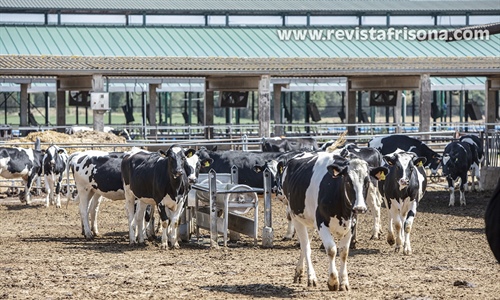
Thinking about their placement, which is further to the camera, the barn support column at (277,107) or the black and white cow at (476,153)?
the barn support column at (277,107)

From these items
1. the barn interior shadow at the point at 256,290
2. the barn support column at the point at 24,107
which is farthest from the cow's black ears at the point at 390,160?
the barn support column at the point at 24,107

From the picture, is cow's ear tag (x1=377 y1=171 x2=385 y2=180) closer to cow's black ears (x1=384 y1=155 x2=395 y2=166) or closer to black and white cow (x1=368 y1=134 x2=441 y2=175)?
cow's black ears (x1=384 y1=155 x2=395 y2=166)

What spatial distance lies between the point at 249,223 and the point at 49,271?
137 inches

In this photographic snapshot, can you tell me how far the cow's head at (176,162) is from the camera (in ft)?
44.3

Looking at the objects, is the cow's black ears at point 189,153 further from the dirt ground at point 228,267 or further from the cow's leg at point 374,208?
the cow's leg at point 374,208

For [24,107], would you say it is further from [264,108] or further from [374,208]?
[374,208]

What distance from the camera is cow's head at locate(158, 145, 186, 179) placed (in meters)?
13.5

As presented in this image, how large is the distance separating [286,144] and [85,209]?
26.0ft

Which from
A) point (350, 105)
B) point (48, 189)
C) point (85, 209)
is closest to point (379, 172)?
point (85, 209)

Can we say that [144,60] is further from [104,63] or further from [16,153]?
[16,153]

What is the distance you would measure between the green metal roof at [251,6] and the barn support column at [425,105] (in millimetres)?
21744

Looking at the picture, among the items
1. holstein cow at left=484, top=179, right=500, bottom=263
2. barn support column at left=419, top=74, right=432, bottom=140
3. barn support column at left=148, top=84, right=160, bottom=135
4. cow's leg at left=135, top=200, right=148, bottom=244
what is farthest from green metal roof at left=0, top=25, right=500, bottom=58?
holstein cow at left=484, top=179, right=500, bottom=263

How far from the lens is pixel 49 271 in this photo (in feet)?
36.7

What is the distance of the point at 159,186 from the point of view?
45.1 ft
